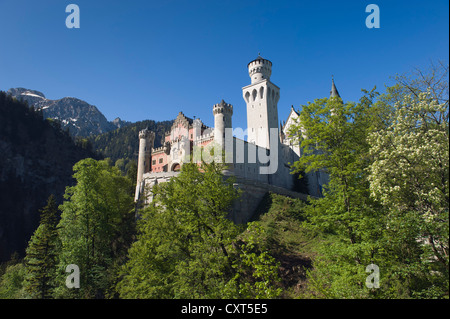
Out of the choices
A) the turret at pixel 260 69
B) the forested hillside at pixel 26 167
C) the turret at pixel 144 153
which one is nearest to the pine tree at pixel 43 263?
the turret at pixel 144 153

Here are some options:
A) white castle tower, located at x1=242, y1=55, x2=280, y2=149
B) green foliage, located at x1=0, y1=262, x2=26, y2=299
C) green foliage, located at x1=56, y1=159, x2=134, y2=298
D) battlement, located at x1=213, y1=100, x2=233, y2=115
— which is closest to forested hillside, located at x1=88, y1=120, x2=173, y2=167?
white castle tower, located at x1=242, y1=55, x2=280, y2=149

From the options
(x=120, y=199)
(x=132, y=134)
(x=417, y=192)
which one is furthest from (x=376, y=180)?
(x=132, y=134)

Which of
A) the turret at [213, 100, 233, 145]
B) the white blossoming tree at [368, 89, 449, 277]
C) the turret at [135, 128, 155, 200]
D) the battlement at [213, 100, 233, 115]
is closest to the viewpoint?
the white blossoming tree at [368, 89, 449, 277]

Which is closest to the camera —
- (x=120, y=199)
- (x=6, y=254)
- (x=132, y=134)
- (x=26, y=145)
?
(x=120, y=199)

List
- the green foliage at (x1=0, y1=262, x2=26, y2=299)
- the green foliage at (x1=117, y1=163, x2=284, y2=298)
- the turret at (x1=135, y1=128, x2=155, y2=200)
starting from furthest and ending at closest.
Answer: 1. the turret at (x1=135, y1=128, x2=155, y2=200)
2. the green foliage at (x1=0, y1=262, x2=26, y2=299)
3. the green foliage at (x1=117, y1=163, x2=284, y2=298)

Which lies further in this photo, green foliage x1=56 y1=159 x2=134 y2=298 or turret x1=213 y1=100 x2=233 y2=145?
turret x1=213 y1=100 x2=233 y2=145

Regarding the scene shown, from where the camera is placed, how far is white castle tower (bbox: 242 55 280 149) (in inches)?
2156

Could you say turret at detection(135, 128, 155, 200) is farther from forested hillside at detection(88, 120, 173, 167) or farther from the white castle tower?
forested hillside at detection(88, 120, 173, 167)

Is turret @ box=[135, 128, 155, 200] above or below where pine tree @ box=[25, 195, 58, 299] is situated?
above

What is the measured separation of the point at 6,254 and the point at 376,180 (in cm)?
8447

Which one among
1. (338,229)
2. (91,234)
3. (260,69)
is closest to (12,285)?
(91,234)

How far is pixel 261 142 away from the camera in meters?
54.3

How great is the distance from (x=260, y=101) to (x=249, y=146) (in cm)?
1172
